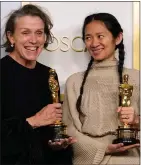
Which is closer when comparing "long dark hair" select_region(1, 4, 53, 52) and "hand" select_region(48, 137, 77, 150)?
"hand" select_region(48, 137, 77, 150)

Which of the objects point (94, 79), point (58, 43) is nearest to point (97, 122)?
point (94, 79)

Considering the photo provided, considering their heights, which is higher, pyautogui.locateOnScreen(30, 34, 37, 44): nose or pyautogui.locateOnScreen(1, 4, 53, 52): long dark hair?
pyautogui.locateOnScreen(1, 4, 53, 52): long dark hair

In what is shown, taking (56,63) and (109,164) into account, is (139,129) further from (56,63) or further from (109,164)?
(56,63)

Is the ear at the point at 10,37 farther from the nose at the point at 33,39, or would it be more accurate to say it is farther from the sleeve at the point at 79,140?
the sleeve at the point at 79,140

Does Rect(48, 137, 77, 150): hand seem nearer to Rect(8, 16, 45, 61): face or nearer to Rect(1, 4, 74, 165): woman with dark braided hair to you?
Rect(1, 4, 74, 165): woman with dark braided hair

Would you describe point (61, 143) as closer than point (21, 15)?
Yes

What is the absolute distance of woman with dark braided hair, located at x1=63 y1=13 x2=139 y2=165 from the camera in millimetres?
1550

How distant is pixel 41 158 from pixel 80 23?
0.68 metres

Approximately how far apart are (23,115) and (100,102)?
12.3 inches

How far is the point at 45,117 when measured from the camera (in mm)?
1525

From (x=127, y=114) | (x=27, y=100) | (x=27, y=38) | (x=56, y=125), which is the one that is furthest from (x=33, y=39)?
(x=127, y=114)

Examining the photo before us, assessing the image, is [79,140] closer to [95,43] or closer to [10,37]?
[95,43]

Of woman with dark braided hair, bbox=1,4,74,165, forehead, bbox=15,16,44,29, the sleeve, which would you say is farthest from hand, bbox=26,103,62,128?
forehead, bbox=15,16,44,29

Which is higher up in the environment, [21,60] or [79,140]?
[21,60]
